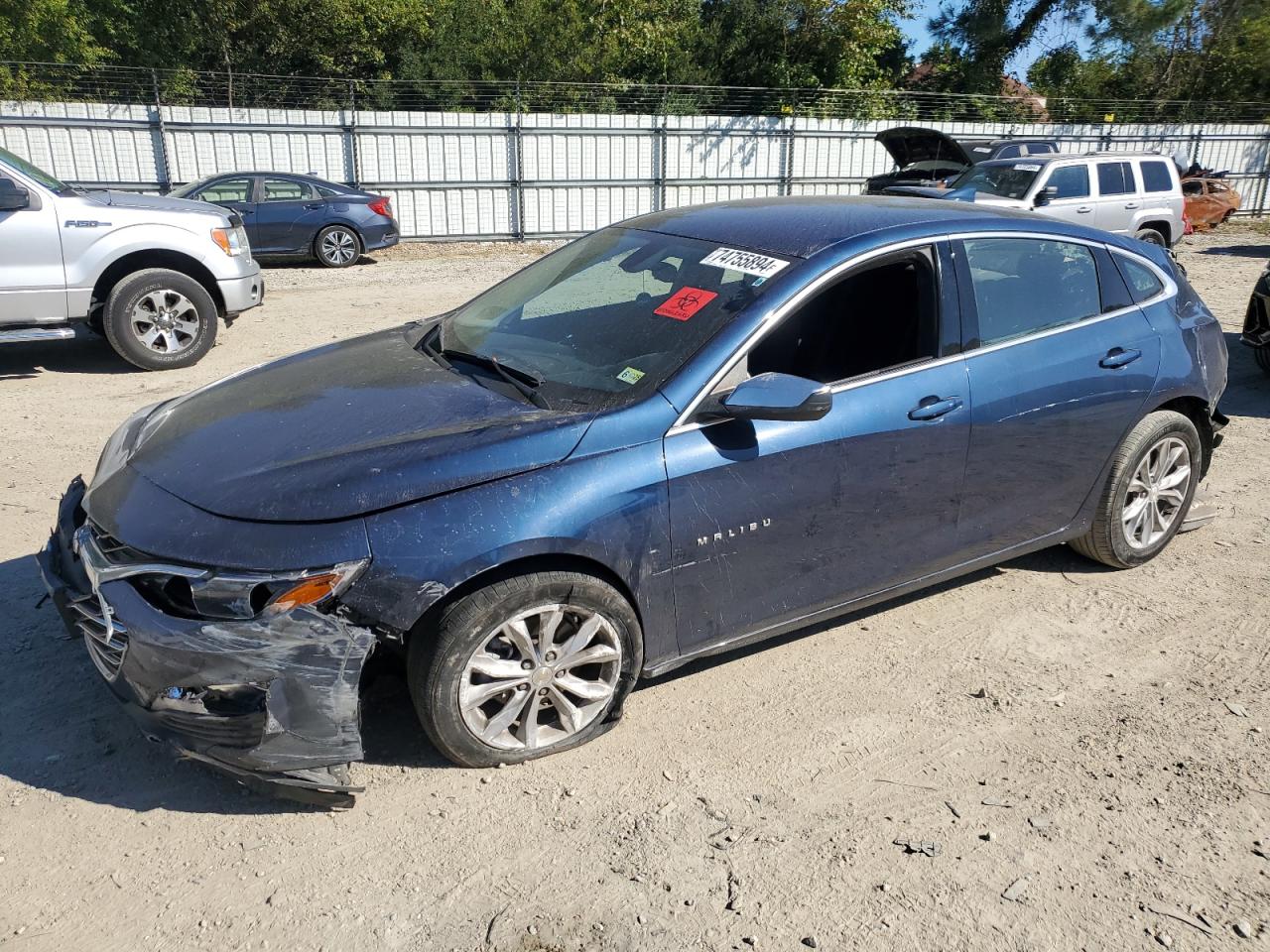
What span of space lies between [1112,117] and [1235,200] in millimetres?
6821

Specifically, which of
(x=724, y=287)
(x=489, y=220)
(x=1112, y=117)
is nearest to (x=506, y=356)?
(x=724, y=287)

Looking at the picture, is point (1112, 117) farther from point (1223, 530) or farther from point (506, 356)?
point (506, 356)

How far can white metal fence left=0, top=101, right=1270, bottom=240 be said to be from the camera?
691 inches

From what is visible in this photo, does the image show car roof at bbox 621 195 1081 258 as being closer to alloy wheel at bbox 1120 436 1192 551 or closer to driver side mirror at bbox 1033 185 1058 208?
alloy wheel at bbox 1120 436 1192 551

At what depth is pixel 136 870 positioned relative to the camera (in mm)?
2902

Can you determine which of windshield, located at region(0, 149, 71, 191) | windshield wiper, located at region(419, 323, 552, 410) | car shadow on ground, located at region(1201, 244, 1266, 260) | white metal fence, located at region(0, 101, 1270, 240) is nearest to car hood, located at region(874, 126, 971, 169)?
white metal fence, located at region(0, 101, 1270, 240)

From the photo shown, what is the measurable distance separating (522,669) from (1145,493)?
10.2 ft

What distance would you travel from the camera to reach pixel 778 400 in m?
3.32

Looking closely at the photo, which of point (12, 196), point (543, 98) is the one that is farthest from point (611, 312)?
point (543, 98)

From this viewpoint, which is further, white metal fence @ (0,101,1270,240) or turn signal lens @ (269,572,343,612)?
white metal fence @ (0,101,1270,240)

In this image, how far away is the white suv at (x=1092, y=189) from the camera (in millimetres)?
14055

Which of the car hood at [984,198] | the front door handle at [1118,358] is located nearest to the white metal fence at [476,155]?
the car hood at [984,198]

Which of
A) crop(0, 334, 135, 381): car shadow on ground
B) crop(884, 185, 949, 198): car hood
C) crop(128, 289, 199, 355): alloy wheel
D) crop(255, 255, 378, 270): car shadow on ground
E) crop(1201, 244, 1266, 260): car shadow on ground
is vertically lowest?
crop(1201, 244, 1266, 260): car shadow on ground

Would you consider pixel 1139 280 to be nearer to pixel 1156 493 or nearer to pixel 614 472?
pixel 1156 493
